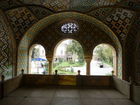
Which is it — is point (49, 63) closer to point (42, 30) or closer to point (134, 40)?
point (42, 30)

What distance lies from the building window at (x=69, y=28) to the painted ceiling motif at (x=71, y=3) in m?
2.02

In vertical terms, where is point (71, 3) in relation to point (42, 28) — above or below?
above

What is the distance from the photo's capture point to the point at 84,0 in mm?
5625

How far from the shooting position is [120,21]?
272 inches

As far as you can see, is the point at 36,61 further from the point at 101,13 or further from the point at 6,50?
the point at 101,13

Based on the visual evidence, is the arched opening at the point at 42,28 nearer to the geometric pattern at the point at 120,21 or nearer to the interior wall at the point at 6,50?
the geometric pattern at the point at 120,21


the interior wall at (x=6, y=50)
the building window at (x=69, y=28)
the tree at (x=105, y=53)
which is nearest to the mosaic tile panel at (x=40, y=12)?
the interior wall at (x=6, y=50)

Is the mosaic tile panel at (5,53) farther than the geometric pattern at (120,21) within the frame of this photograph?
No

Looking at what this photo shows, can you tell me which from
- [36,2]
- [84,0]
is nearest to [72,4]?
[84,0]

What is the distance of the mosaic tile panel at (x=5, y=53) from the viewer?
6363 millimetres

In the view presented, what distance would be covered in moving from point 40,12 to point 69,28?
8.11 ft

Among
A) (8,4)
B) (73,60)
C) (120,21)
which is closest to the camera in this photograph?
(8,4)

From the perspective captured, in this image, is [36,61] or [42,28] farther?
[36,61]

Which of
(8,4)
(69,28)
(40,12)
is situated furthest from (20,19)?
(69,28)
